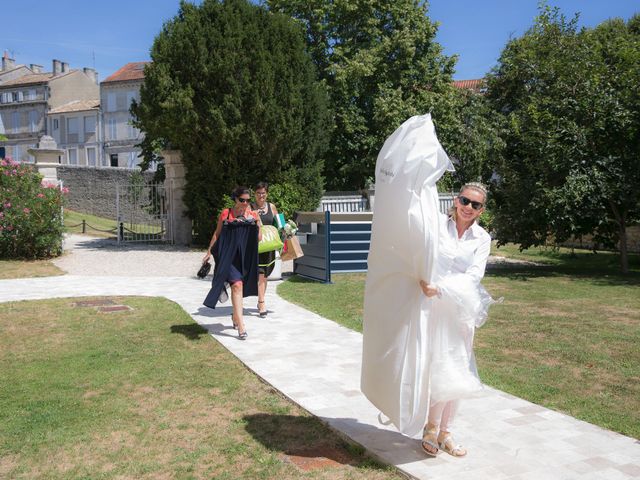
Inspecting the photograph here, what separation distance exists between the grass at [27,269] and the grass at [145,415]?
6.66 metres

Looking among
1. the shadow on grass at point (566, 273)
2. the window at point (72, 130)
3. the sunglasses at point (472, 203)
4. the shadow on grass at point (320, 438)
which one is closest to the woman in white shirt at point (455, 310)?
the sunglasses at point (472, 203)

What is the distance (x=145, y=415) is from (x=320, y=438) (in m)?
1.49

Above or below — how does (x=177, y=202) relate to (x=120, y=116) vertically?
below

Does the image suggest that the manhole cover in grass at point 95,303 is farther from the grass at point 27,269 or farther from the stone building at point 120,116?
the stone building at point 120,116

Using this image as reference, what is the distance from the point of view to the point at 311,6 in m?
27.2

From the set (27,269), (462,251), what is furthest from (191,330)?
(27,269)

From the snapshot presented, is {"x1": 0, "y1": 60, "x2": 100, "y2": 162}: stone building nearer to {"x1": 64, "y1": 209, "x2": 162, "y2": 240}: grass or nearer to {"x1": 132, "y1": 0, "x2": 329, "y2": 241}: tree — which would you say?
{"x1": 64, "y1": 209, "x2": 162, "y2": 240}: grass

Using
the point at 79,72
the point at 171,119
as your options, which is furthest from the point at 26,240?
the point at 79,72

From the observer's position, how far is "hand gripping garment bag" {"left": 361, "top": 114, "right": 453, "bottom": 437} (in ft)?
12.5

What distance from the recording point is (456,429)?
Answer: 4.51 m

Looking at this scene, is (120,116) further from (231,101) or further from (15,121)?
(231,101)

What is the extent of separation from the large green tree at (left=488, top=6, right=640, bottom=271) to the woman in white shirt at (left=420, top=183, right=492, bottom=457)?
11193 mm

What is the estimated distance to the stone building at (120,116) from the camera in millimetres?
60719

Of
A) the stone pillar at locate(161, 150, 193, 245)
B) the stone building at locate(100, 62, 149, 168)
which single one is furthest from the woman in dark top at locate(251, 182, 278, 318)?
the stone building at locate(100, 62, 149, 168)
